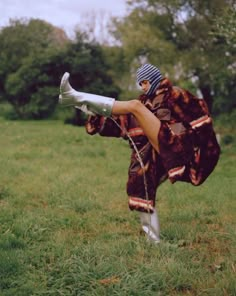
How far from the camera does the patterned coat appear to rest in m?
4.31

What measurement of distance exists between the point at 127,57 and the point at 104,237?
711 inches

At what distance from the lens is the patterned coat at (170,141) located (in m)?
4.31

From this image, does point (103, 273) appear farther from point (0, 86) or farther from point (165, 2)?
point (0, 86)

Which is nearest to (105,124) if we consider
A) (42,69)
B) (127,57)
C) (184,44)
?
(184,44)

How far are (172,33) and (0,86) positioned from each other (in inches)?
462

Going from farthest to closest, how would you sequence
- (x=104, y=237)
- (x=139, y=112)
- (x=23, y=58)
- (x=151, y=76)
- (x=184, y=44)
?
(x=23, y=58), (x=184, y=44), (x=104, y=237), (x=151, y=76), (x=139, y=112)

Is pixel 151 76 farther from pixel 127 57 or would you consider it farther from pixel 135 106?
pixel 127 57

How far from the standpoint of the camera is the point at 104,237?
5.39m

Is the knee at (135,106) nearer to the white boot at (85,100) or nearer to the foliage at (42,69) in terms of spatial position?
the white boot at (85,100)

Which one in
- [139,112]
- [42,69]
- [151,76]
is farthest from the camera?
[42,69]

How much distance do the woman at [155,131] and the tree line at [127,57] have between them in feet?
37.4

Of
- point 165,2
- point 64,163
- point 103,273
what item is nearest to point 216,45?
point 165,2

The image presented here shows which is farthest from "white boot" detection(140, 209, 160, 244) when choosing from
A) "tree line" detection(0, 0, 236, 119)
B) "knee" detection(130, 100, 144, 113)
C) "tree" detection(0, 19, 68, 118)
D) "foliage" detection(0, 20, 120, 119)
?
"tree" detection(0, 19, 68, 118)

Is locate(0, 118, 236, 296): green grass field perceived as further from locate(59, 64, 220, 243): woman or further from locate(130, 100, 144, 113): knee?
locate(130, 100, 144, 113): knee
